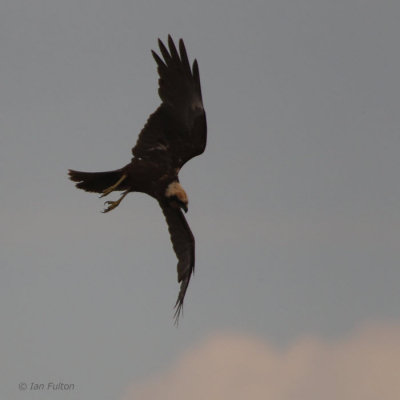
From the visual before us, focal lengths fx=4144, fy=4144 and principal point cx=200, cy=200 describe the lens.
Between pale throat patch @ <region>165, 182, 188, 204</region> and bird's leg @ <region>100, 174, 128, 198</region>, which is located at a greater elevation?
bird's leg @ <region>100, 174, 128, 198</region>

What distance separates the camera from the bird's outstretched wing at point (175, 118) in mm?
61875

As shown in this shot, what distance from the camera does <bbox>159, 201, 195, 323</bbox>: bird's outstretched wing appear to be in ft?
205

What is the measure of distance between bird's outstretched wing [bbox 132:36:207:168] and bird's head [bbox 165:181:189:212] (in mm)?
316

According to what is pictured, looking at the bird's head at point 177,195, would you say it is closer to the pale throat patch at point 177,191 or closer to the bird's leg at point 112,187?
the pale throat patch at point 177,191

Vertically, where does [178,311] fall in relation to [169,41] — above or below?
below

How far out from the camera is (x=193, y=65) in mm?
61875

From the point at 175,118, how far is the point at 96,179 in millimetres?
1496

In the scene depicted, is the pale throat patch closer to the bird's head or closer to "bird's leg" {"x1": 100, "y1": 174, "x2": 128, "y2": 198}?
the bird's head

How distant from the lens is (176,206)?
204 ft

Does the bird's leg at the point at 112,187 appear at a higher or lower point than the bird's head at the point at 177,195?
higher

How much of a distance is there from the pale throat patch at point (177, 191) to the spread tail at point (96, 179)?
26.0 inches

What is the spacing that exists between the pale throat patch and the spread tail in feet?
2.17

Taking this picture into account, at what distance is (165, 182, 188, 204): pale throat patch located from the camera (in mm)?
62125

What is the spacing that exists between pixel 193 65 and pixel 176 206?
2.16 m
